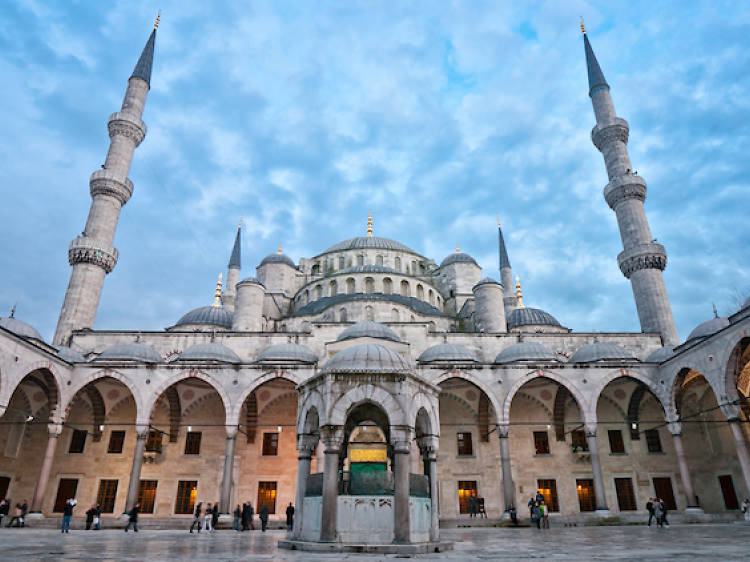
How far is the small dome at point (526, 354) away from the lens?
18141 mm

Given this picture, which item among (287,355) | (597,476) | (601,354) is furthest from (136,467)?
(601,354)

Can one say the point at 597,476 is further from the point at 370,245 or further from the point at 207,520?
the point at 370,245

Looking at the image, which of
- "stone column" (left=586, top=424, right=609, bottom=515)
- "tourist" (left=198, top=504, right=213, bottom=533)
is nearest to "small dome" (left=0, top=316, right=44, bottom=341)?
"tourist" (left=198, top=504, right=213, bottom=533)

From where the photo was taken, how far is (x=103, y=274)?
2256 centimetres

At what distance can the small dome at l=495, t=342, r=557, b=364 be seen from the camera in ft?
59.5

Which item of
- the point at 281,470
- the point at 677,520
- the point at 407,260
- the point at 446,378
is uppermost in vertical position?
the point at 407,260

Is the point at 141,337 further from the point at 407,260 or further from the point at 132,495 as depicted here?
the point at 407,260

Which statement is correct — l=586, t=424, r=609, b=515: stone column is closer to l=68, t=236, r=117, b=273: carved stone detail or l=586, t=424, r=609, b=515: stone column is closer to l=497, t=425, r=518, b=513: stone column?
l=497, t=425, r=518, b=513: stone column

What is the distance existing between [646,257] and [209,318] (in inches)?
843

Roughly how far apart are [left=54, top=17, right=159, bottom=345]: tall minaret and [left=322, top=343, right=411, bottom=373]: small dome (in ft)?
59.1

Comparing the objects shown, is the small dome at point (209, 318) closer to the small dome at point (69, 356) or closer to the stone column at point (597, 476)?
the small dome at point (69, 356)

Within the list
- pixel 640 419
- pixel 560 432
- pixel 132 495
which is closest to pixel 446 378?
pixel 560 432

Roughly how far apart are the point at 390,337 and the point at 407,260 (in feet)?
38.6

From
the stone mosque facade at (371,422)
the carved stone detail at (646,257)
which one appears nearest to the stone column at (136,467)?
the stone mosque facade at (371,422)
